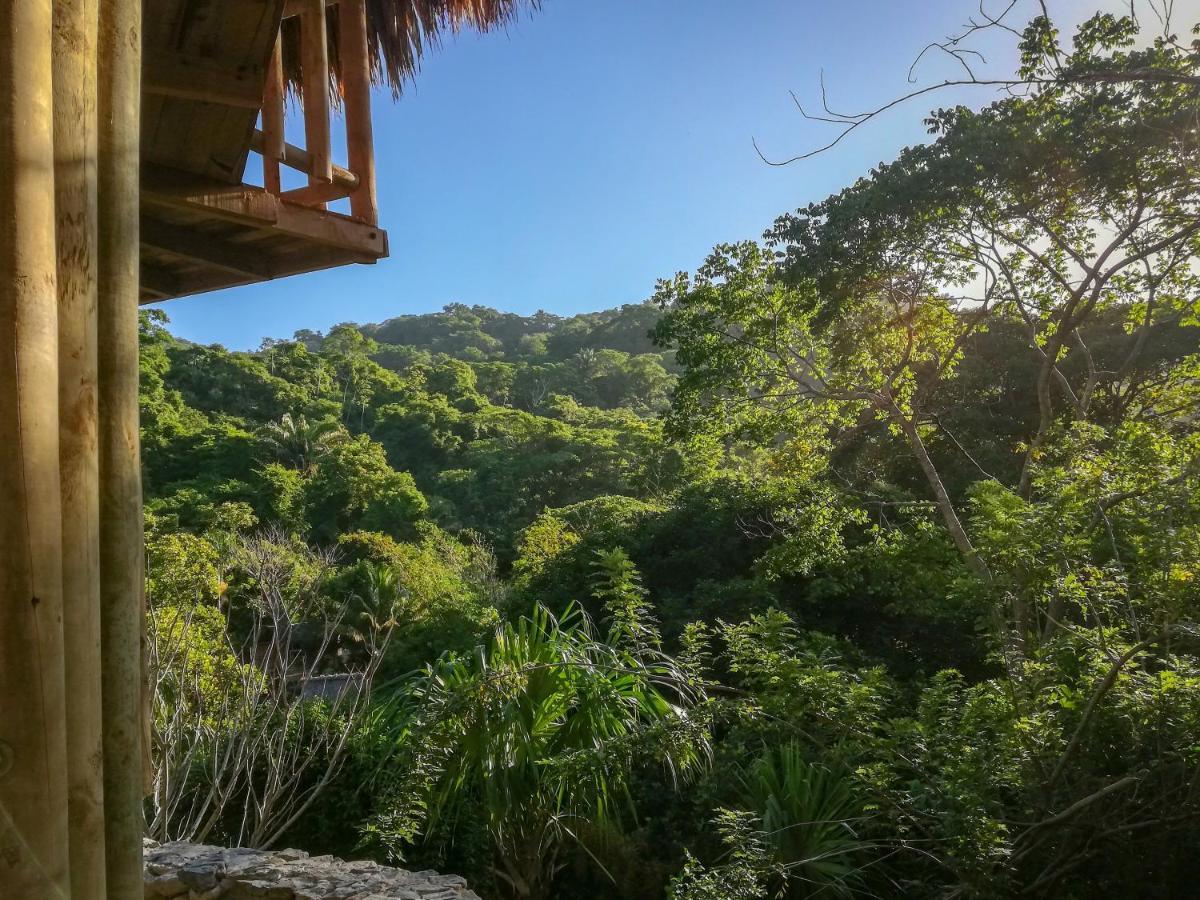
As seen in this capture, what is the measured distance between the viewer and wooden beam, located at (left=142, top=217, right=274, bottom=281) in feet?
7.32

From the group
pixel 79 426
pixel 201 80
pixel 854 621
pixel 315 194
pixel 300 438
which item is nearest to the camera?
pixel 79 426

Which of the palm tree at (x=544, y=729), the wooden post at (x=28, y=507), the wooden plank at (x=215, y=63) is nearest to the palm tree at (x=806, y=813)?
the palm tree at (x=544, y=729)

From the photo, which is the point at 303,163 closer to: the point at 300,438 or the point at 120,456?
the point at 120,456

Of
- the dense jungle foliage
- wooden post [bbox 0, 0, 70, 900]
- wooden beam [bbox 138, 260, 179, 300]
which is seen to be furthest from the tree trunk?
wooden post [bbox 0, 0, 70, 900]

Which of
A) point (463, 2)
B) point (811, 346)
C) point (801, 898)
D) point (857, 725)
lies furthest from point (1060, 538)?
point (811, 346)

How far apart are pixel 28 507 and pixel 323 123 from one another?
172 cm

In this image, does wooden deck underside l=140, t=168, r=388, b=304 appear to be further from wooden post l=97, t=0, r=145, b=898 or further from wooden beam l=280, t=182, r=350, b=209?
wooden post l=97, t=0, r=145, b=898

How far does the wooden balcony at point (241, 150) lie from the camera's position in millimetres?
1889

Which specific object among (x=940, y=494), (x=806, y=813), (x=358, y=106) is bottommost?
(x=806, y=813)

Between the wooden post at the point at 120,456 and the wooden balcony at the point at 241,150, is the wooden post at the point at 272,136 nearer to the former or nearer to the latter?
the wooden balcony at the point at 241,150

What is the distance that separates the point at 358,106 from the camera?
8.11ft

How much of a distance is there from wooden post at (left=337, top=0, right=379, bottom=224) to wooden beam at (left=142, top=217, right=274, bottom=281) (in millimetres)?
339

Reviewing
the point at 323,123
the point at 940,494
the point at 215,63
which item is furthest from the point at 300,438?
the point at 215,63

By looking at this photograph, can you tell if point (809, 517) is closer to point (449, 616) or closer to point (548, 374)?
point (449, 616)
